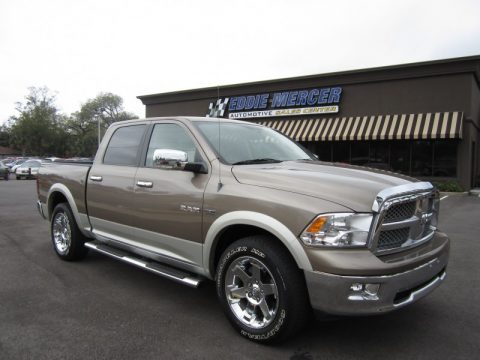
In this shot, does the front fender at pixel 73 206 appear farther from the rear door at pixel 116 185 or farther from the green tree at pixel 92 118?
the green tree at pixel 92 118

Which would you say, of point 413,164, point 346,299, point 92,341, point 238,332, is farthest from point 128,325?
point 413,164

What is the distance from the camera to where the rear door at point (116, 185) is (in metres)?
4.48

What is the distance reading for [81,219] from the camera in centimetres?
526

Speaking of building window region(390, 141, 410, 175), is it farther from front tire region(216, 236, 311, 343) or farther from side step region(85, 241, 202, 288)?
front tire region(216, 236, 311, 343)

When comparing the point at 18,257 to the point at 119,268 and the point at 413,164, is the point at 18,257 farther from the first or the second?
the point at 413,164

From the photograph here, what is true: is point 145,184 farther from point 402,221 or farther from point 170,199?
point 402,221

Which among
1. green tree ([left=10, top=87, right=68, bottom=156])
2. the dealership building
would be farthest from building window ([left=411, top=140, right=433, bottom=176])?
→ green tree ([left=10, top=87, right=68, bottom=156])

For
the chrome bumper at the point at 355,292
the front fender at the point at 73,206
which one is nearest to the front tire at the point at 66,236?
the front fender at the point at 73,206

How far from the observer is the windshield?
3.95m

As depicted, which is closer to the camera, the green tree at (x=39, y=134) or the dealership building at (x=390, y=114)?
the dealership building at (x=390, y=114)

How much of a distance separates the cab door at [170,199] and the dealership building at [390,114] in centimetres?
1365

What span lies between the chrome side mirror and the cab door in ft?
0.10

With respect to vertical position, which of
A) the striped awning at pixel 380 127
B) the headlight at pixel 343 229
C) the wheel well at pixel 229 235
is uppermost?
the striped awning at pixel 380 127

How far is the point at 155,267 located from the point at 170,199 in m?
0.71
